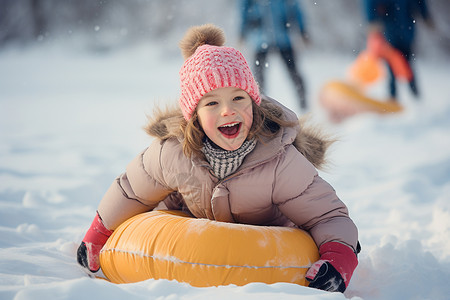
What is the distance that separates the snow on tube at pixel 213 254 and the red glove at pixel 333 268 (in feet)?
0.11

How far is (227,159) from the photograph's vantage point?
1.71m

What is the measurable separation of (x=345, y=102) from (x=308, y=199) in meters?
3.84

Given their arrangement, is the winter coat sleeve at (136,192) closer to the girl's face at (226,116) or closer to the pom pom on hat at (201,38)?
the girl's face at (226,116)

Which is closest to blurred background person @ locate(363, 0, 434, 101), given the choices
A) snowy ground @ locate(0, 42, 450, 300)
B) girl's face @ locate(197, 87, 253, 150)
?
snowy ground @ locate(0, 42, 450, 300)

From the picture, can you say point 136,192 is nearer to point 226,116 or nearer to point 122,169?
point 226,116

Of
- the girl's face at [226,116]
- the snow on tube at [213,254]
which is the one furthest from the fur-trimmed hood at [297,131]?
the snow on tube at [213,254]

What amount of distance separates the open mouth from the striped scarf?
0.21 ft

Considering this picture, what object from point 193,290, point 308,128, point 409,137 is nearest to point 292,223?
point 308,128

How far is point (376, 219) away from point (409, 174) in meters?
1.06

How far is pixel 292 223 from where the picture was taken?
190cm

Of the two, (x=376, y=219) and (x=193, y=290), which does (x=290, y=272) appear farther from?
(x=376, y=219)

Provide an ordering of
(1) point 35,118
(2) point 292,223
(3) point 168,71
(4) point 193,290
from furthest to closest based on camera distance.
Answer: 1. (3) point 168,71
2. (1) point 35,118
3. (2) point 292,223
4. (4) point 193,290

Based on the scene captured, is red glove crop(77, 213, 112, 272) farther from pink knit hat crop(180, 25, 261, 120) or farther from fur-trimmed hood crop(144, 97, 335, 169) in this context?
pink knit hat crop(180, 25, 261, 120)

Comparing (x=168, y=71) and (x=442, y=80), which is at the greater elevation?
(x=168, y=71)
